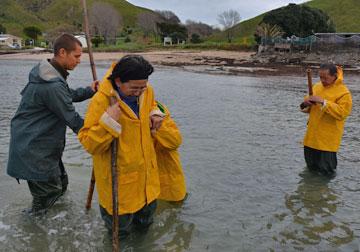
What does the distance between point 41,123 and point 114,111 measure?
67.2 inches

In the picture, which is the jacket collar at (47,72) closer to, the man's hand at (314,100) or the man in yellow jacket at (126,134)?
the man in yellow jacket at (126,134)

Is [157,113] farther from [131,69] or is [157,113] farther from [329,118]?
[329,118]

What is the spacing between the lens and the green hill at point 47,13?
15048 cm

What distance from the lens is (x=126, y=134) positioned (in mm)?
4020

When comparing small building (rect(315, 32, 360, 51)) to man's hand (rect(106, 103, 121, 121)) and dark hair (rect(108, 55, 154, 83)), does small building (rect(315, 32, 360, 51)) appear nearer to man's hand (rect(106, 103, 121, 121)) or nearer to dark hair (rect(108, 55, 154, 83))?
dark hair (rect(108, 55, 154, 83))

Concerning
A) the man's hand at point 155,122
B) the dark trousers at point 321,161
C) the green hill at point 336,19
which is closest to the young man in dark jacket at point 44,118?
the man's hand at point 155,122

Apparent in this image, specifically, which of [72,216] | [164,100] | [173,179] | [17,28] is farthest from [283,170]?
[17,28]

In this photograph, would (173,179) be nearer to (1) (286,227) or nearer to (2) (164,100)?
(1) (286,227)

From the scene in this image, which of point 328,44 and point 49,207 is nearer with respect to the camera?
point 49,207

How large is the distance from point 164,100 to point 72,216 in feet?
43.9

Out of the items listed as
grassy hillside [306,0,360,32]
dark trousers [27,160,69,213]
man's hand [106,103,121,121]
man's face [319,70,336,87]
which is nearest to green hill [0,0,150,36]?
grassy hillside [306,0,360,32]

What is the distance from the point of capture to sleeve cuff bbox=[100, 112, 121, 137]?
3660 millimetres

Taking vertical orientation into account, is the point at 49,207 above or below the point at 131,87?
below

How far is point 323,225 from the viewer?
586cm
